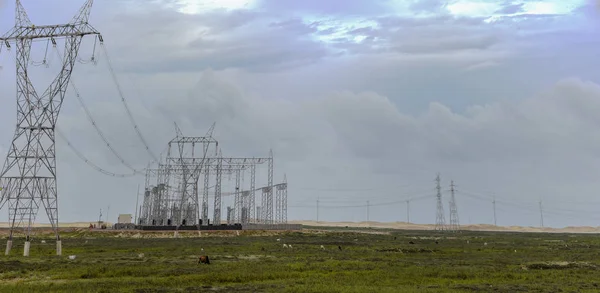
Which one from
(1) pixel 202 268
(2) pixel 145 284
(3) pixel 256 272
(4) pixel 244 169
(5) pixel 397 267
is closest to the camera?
(2) pixel 145 284

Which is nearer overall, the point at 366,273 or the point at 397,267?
the point at 366,273

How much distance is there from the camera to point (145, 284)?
968 inches

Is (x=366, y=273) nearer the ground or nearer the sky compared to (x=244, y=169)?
nearer the ground

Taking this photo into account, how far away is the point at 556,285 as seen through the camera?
86.2 ft

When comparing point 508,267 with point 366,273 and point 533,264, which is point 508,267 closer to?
point 533,264

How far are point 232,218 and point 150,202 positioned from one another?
59.9ft

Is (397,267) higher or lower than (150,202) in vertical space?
lower

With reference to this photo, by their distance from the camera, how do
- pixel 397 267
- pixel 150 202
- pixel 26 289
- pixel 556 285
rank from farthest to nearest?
pixel 150 202, pixel 397 267, pixel 556 285, pixel 26 289

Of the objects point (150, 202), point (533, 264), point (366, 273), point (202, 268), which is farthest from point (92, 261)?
point (150, 202)

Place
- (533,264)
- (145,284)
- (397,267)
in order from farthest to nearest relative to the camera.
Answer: (533,264)
(397,267)
(145,284)

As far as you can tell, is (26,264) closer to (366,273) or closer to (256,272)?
(256,272)

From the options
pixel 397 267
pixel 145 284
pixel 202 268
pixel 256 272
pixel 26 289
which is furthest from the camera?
pixel 397 267

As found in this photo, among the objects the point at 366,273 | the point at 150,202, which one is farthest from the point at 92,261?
the point at 150,202

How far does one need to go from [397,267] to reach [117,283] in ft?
58.3
